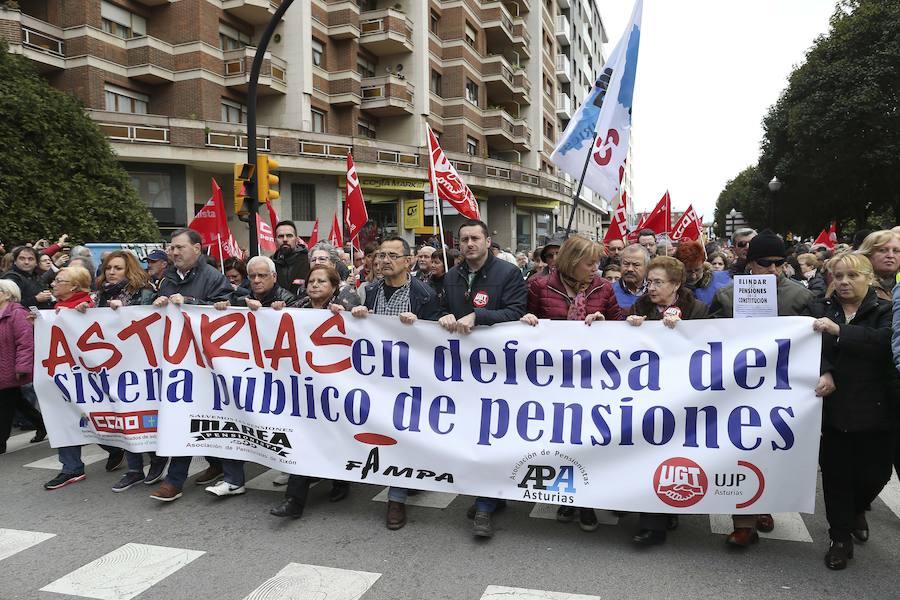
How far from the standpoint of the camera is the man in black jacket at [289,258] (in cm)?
768

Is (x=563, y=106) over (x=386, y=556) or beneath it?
over

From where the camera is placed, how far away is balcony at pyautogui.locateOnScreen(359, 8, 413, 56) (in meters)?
30.1

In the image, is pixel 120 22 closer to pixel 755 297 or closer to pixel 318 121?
pixel 318 121

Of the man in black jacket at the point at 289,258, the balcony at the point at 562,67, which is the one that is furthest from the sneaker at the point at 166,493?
the balcony at the point at 562,67

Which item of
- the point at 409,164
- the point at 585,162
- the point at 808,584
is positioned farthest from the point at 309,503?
the point at 409,164

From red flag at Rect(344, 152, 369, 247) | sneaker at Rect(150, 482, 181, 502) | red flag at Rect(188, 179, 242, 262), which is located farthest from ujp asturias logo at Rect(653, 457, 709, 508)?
red flag at Rect(188, 179, 242, 262)

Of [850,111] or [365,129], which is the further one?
[365,129]

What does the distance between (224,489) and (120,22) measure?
24.5 meters

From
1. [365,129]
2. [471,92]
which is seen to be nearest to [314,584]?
[365,129]

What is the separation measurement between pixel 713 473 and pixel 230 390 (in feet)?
11.0

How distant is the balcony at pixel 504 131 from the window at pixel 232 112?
49.9 ft

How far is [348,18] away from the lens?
28812 millimetres

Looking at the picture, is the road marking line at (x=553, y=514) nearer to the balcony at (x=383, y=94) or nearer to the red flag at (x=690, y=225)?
the red flag at (x=690, y=225)

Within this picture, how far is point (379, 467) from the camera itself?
14.5 ft
